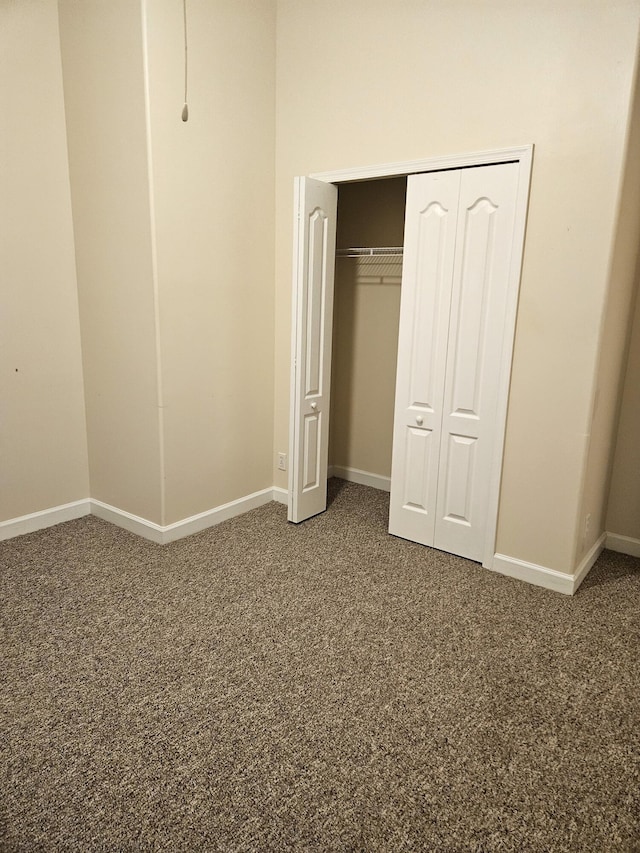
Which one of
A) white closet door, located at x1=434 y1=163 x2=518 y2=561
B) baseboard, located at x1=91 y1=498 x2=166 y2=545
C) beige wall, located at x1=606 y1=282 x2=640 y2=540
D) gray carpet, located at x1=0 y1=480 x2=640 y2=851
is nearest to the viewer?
gray carpet, located at x1=0 y1=480 x2=640 y2=851

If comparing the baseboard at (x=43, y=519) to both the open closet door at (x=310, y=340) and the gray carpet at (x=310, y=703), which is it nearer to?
the gray carpet at (x=310, y=703)

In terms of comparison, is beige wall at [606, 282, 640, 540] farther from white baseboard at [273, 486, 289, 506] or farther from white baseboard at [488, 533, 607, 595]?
white baseboard at [273, 486, 289, 506]

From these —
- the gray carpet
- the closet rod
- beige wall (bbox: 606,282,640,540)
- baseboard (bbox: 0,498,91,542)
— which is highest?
the closet rod

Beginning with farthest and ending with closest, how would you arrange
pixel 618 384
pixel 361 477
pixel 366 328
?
pixel 361 477 → pixel 366 328 → pixel 618 384

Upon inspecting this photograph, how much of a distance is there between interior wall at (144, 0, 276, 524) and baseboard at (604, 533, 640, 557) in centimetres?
232

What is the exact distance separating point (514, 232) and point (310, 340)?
1307 millimetres

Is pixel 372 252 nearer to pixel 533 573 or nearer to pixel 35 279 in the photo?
pixel 35 279

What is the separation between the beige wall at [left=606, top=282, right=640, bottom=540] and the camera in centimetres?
328

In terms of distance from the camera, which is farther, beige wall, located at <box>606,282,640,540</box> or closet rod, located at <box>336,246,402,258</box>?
closet rod, located at <box>336,246,402,258</box>

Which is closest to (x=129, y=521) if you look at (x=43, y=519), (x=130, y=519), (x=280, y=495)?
(x=130, y=519)

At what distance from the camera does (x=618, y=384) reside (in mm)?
3209

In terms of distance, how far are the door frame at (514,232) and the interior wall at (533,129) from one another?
4cm

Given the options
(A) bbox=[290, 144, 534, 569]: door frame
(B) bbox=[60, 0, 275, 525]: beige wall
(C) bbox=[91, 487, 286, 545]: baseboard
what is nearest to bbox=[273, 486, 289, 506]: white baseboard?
(C) bbox=[91, 487, 286, 545]: baseboard

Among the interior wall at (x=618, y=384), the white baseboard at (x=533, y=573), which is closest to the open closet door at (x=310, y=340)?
the white baseboard at (x=533, y=573)
